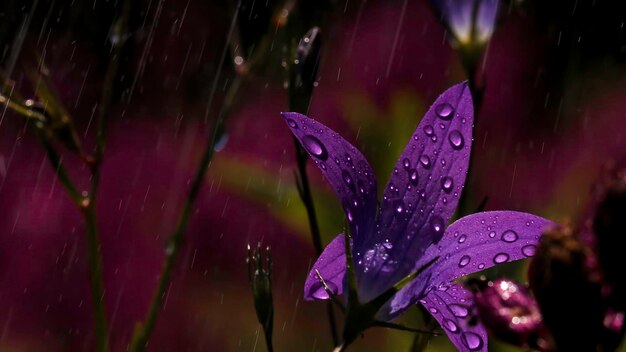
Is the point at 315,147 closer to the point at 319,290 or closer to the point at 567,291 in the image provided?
the point at 319,290

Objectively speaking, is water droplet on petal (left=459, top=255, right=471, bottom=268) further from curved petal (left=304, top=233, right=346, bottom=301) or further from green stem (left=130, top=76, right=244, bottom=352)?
green stem (left=130, top=76, right=244, bottom=352)

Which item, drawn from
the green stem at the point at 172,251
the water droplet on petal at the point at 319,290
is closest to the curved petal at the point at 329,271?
the water droplet on petal at the point at 319,290

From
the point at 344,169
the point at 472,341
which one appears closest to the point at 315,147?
the point at 344,169

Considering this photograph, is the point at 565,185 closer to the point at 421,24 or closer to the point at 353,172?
the point at 421,24

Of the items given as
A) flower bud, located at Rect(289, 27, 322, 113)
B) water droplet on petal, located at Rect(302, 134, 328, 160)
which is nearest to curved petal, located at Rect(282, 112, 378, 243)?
water droplet on petal, located at Rect(302, 134, 328, 160)

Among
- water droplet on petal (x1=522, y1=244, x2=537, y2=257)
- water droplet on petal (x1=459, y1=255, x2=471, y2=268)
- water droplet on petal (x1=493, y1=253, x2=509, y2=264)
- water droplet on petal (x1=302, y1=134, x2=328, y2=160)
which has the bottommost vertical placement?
water droplet on petal (x1=459, y1=255, x2=471, y2=268)
